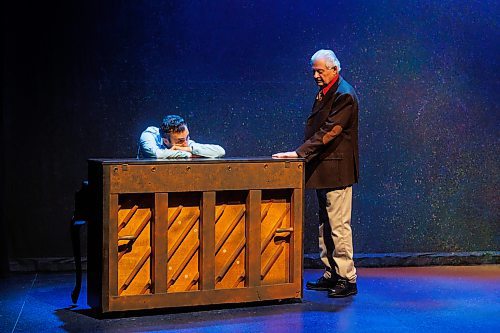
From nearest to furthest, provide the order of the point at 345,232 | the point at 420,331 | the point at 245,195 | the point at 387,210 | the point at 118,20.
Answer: the point at 420,331
the point at 245,195
the point at 345,232
the point at 118,20
the point at 387,210

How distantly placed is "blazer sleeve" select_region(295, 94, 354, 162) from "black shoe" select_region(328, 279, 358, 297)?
0.84 m

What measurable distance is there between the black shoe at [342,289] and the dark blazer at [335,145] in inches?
25.2

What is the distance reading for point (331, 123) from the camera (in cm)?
555

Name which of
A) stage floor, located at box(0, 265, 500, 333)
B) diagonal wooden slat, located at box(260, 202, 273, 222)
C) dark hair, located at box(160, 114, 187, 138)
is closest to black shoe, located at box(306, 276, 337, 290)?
stage floor, located at box(0, 265, 500, 333)

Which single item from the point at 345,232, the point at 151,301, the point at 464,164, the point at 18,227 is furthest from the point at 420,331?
the point at 18,227

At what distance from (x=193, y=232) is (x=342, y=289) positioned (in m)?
1.14

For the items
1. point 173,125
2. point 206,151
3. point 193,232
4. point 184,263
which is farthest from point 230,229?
point 173,125

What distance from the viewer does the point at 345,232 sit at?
5.67 meters

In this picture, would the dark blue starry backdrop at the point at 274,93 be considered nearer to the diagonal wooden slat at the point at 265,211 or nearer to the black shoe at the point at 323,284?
the black shoe at the point at 323,284

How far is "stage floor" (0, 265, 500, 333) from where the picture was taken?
15.9ft

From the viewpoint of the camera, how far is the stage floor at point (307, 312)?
4844 mm

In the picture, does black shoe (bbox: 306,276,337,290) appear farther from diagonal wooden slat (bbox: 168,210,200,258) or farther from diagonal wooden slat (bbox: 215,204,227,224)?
diagonal wooden slat (bbox: 168,210,200,258)

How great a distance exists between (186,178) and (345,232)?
1.20 meters

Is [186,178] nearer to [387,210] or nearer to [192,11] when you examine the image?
[192,11]
